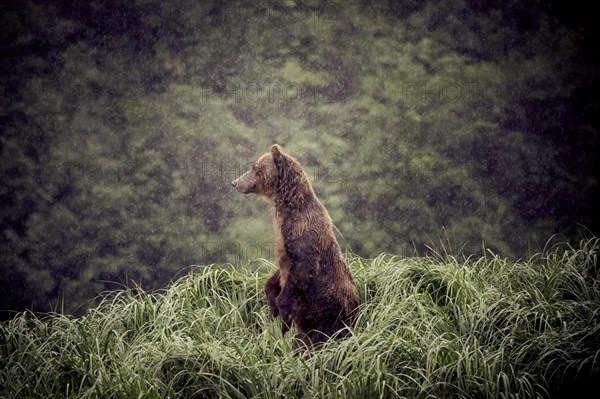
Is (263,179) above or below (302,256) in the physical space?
above

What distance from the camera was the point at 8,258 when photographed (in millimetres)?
5742

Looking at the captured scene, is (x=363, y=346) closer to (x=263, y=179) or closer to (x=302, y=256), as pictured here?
(x=302, y=256)

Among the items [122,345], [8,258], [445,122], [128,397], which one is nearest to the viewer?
[128,397]

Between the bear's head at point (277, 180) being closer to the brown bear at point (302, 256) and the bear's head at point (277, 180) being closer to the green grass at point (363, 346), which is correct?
the brown bear at point (302, 256)

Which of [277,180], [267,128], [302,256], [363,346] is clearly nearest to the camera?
[363,346]

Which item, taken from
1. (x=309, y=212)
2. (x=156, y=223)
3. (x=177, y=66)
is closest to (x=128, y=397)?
(x=309, y=212)

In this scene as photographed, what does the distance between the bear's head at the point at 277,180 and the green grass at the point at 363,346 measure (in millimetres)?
736

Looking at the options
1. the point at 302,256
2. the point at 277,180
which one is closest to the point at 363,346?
the point at 302,256

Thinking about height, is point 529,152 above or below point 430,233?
above

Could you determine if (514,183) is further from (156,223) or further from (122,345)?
(122,345)

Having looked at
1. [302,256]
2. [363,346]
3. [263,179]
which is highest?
[263,179]

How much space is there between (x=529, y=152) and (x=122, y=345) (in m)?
4.14

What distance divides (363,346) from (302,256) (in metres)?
0.60

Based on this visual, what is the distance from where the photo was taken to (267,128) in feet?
19.5
